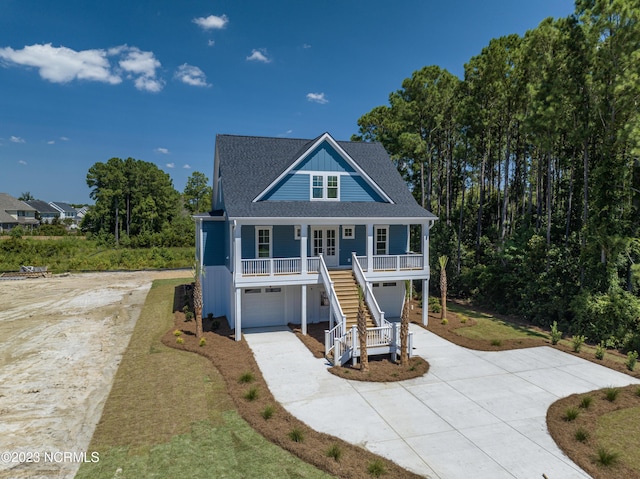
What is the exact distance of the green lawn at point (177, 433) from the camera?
8023 millimetres

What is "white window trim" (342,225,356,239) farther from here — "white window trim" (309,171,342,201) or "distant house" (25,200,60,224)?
"distant house" (25,200,60,224)

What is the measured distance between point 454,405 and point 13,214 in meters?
92.8

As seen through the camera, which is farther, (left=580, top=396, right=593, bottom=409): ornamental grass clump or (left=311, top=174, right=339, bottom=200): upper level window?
(left=311, top=174, right=339, bottom=200): upper level window

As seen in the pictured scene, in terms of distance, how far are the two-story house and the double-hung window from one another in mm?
49

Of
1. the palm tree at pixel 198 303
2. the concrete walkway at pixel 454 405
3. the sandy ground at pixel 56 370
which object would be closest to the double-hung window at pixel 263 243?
the palm tree at pixel 198 303

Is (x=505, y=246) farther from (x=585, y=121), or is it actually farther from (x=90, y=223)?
(x=90, y=223)

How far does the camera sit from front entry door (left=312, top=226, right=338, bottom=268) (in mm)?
19906

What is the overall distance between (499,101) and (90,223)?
2350 inches

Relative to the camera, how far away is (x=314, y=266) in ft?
60.1

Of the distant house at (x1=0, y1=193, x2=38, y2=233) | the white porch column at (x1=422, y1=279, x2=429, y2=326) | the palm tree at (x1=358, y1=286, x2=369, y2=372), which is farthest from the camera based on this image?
the distant house at (x1=0, y1=193, x2=38, y2=233)

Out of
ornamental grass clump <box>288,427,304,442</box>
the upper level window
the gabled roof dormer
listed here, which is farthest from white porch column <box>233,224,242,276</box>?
ornamental grass clump <box>288,427,304,442</box>

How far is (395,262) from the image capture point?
19000mm

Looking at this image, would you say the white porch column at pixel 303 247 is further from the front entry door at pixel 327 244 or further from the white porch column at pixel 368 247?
the white porch column at pixel 368 247

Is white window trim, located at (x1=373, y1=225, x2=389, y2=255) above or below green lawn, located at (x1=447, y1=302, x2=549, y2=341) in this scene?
above
